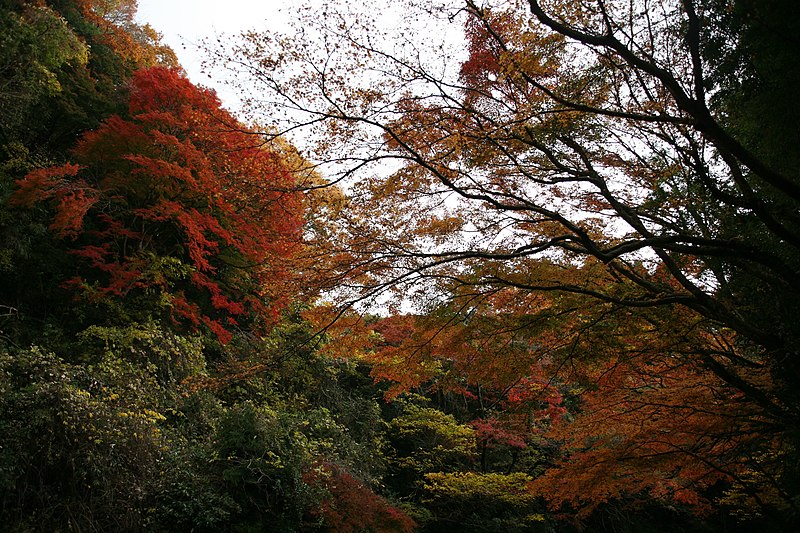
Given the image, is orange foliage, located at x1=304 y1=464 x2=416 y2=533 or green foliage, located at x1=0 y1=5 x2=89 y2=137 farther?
green foliage, located at x1=0 y1=5 x2=89 y2=137

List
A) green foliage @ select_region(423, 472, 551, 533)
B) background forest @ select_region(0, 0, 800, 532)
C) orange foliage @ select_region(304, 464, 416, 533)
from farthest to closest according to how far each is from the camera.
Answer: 1. green foliage @ select_region(423, 472, 551, 533)
2. orange foliage @ select_region(304, 464, 416, 533)
3. background forest @ select_region(0, 0, 800, 532)

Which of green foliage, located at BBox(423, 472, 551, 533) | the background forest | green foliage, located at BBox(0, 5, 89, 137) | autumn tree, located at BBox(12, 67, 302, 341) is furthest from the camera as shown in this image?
green foliage, located at BBox(423, 472, 551, 533)

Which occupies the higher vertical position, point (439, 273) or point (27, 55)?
point (27, 55)

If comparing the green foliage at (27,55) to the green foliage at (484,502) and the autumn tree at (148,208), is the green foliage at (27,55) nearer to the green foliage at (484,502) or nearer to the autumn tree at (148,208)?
the autumn tree at (148,208)

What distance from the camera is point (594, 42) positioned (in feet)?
10.8

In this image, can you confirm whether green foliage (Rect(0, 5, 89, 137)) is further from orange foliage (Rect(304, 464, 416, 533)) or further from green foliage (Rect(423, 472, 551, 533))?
green foliage (Rect(423, 472, 551, 533))

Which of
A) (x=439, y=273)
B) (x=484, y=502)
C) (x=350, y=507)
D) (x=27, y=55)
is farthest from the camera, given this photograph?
(x=484, y=502)

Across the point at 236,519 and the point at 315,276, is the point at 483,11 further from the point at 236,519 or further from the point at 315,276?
Answer: the point at 236,519

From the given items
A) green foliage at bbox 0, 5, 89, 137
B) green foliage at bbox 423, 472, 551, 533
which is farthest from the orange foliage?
green foliage at bbox 0, 5, 89, 137

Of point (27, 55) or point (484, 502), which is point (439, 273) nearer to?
point (484, 502)

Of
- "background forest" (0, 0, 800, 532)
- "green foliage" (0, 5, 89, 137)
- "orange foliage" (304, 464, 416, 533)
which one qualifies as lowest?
"orange foliage" (304, 464, 416, 533)

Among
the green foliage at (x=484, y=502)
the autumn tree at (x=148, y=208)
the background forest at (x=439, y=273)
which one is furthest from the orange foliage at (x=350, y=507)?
the autumn tree at (x=148, y=208)

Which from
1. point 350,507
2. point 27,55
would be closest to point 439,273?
point 350,507

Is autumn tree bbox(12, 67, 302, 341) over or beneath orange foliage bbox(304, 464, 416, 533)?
over
